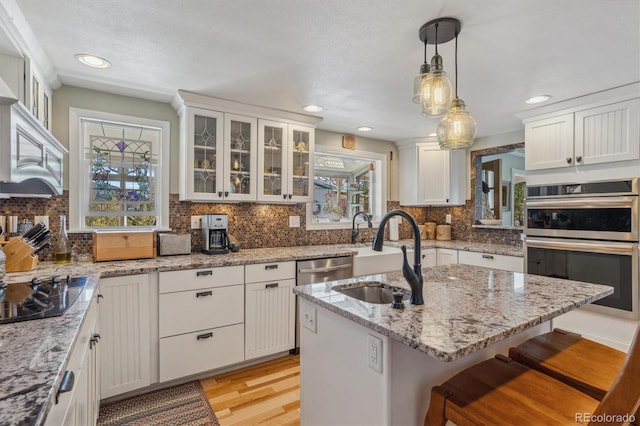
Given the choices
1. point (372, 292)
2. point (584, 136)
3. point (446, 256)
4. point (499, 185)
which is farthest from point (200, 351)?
point (499, 185)

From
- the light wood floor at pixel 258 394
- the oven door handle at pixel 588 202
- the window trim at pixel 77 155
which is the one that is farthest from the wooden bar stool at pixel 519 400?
the window trim at pixel 77 155

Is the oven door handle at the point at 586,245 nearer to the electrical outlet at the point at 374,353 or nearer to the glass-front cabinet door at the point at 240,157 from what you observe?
the electrical outlet at the point at 374,353

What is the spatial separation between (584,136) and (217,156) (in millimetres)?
3096

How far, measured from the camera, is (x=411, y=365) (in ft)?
4.10

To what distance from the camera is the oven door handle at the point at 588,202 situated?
247 cm

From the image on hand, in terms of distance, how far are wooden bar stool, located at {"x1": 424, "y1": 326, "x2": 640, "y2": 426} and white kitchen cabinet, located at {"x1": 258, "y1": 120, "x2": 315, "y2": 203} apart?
2278 millimetres

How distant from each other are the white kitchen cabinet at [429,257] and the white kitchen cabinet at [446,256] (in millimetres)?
34

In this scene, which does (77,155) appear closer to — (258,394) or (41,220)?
(41,220)

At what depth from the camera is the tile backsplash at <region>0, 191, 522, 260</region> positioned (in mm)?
2418

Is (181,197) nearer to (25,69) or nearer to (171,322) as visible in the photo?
(171,322)

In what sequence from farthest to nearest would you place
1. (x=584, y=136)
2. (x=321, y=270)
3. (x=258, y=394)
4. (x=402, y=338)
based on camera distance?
(x=321, y=270), (x=584, y=136), (x=258, y=394), (x=402, y=338)

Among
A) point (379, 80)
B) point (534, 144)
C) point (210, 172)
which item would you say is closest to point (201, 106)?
point (210, 172)

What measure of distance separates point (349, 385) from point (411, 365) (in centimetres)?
28

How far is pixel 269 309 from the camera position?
107 inches
